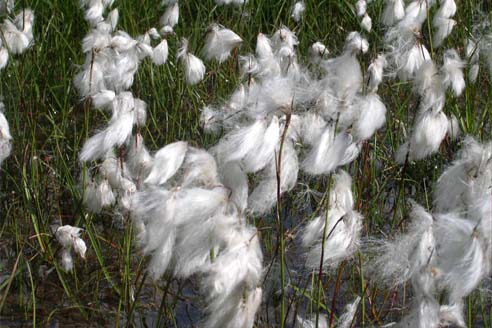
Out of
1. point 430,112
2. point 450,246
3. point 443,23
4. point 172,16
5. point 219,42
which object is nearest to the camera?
point 450,246

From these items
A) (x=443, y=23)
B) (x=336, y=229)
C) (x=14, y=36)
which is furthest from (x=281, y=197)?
(x=14, y=36)

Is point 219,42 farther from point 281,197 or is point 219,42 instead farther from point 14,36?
point 281,197

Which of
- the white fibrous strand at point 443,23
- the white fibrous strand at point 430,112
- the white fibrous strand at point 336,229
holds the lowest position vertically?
the white fibrous strand at point 443,23

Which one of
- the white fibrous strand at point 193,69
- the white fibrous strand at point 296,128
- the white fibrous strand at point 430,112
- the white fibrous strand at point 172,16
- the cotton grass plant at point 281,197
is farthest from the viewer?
the white fibrous strand at point 172,16

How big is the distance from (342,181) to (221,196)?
17.3 inches

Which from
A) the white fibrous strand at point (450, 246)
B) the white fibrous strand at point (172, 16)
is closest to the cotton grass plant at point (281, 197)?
the white fibrous strand at point (450, 246)

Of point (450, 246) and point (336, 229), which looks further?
point (336, 229)

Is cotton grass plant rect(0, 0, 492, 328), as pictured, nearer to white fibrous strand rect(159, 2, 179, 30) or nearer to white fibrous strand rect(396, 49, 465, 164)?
white fibrous strand rect(396, 49, 465, 164)

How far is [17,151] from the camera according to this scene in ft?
10.5

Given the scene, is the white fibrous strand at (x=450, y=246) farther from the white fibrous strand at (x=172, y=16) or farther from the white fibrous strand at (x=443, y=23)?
the white fibrous strand at (x=172, y=16)

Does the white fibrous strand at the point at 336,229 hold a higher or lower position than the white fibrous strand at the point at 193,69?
higher

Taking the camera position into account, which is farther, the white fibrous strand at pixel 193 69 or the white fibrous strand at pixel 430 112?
the white fibrous strand at pixel 193 69

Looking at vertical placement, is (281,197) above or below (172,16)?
above

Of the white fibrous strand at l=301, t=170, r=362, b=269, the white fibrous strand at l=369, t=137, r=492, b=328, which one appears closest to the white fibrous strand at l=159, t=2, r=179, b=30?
the white fibrous strand at l=301, t=170, r=362, b=269
